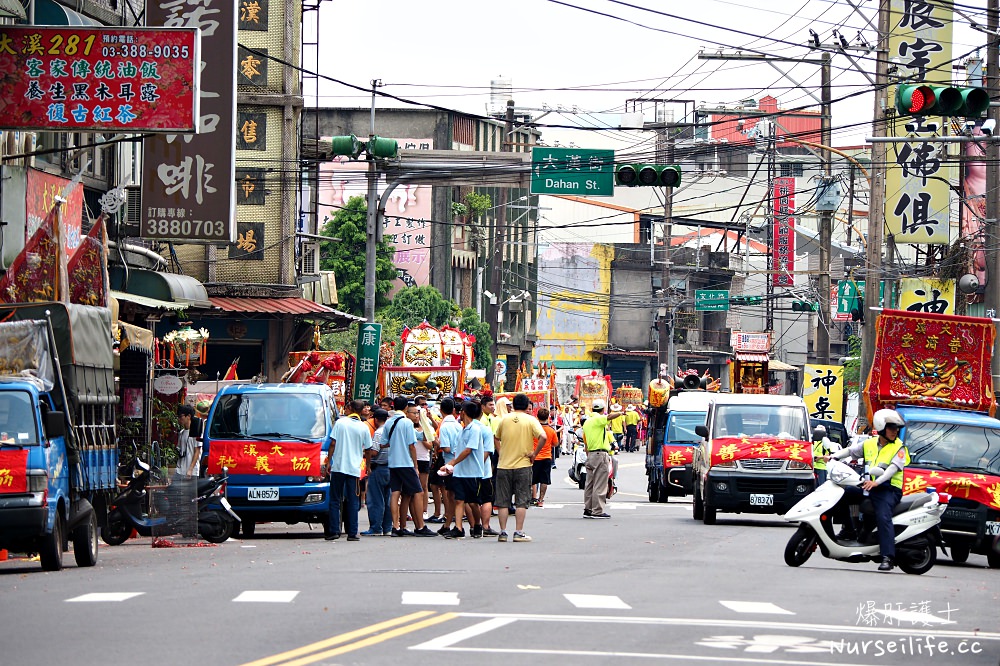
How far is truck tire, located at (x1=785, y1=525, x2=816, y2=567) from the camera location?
17.8 meters

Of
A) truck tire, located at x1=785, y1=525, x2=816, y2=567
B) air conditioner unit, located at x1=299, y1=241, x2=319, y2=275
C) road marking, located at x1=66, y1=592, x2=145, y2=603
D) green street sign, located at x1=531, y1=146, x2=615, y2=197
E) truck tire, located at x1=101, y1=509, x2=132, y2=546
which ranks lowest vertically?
truck tire, located at x1=101, y1=509, x2=132, y2=546

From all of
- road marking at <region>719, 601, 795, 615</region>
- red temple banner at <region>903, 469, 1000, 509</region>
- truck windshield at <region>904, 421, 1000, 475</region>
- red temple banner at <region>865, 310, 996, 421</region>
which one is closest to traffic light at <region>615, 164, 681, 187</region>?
red temple banner at <region>865, 310, 996, 421</region>

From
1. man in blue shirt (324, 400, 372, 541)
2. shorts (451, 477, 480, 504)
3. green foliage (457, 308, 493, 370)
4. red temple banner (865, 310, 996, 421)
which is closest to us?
shorts (451, 477, 480, 504)

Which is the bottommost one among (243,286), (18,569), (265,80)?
(18,569)

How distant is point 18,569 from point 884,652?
33.1ft

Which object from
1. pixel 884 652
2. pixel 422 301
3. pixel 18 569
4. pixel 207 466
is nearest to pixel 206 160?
pixel 207 466

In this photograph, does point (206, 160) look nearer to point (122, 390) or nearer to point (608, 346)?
point (122, 390)

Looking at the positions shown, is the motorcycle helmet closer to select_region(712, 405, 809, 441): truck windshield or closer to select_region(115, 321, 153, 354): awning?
select_region(712, 405, 809, 441): truck windshield

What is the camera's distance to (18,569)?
17.2 meters

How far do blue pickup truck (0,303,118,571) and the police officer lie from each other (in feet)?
27.9

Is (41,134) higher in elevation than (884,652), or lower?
higher

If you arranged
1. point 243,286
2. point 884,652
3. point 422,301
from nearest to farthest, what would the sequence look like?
point 884,652 → point 243,286 → point 422,301

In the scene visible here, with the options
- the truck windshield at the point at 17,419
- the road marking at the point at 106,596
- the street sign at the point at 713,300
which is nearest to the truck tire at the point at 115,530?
the truck windshield at the point at 17,419

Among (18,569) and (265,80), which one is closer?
(18,569)
